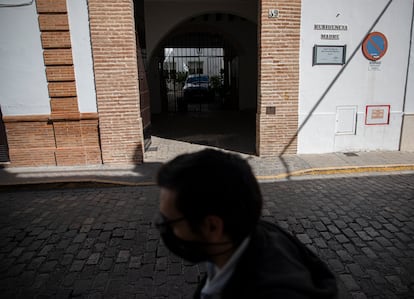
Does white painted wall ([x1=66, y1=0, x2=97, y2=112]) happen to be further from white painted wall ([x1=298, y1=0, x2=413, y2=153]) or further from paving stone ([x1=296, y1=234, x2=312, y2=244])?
paving stone ([x1=296, y1=234, x2=312, y2=244])

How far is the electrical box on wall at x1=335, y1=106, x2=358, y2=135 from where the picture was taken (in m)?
7.78

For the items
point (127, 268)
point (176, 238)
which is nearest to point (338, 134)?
point (127, 268)

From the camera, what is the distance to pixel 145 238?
4.29 metres

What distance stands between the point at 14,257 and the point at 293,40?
649 centimetres

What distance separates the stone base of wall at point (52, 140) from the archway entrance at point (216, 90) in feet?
11.1

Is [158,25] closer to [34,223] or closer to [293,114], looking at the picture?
[293,114]

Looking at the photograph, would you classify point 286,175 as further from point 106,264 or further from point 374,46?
point 106,264

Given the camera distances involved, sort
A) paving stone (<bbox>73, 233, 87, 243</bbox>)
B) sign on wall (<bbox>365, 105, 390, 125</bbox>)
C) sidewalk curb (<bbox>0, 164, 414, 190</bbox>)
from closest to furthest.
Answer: paving stone (<bbox>73, 233, 87, 243</bbox>)
sidewalk curb (<bbox>0, 164, 414, 190</bbox>)
sign on wall (<bbox>365, 105, 390, 125</bbox>)

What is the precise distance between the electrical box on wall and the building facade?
2 centimetres

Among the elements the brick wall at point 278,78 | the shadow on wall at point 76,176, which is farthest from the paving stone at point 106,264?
the brick wall at point 278,78

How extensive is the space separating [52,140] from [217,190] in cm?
693

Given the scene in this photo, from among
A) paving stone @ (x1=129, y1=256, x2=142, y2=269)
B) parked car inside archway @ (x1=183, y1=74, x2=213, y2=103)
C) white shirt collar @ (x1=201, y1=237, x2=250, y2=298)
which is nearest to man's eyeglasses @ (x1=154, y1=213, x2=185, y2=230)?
white shirt collar @ (x1=201, y1=237, x2=250, y2=298)

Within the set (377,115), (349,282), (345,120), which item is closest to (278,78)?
(345,120)

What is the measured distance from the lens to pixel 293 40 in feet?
23.8
